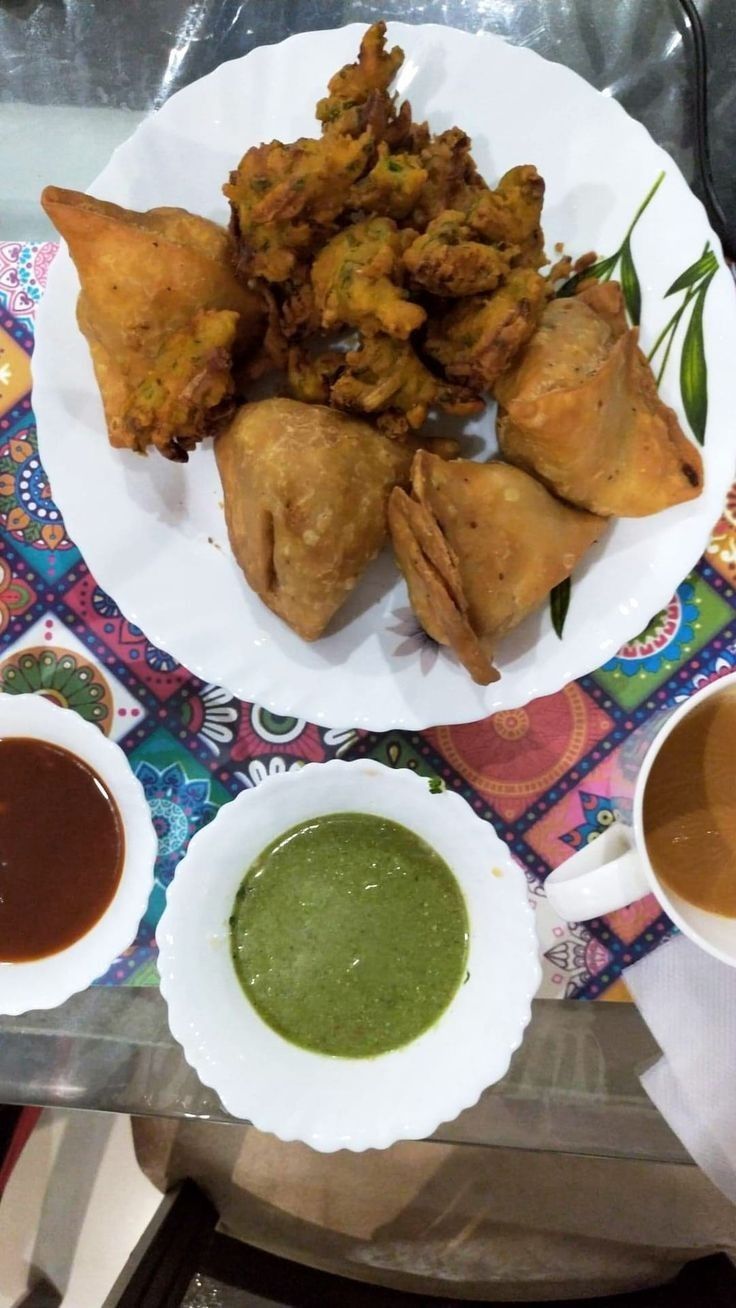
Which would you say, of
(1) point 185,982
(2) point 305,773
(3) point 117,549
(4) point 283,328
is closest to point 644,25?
(4) point 283,328

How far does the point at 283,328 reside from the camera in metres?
1.26

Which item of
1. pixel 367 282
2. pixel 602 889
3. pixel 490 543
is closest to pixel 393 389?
pixel 367 282

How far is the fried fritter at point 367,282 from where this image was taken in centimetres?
114

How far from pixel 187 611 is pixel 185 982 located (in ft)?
1.70

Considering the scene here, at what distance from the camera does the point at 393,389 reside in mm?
1199

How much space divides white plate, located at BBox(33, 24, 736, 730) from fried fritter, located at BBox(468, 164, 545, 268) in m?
0.17

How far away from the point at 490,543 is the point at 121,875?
0.71 m

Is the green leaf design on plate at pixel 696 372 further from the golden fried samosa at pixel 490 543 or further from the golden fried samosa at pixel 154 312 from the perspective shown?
the golden fried samosa at pixel 154 312

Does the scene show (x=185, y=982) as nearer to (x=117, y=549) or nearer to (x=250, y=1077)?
(x=250, y=1077)

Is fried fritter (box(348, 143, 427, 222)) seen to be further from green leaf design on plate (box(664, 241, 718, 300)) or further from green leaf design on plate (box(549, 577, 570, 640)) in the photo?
green leaf design on plate (box(549, 577, 570, 640))

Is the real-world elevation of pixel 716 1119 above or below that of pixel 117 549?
below

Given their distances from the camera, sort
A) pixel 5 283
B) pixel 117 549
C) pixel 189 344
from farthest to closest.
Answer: pixel 5 283 < pixel 117 549 < pixel 189 344

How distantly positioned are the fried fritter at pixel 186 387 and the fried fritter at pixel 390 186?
218mm

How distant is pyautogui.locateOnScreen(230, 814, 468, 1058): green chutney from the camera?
135 cm
